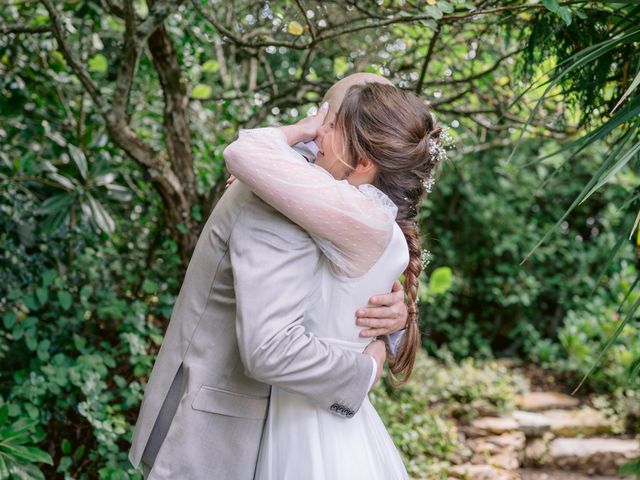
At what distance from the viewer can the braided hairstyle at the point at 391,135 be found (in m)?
1.55

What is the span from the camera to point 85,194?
2.98 metres

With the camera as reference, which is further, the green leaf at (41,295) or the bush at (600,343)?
the bush at (600,343)

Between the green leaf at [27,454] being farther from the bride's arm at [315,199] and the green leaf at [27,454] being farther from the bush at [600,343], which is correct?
the bush at [600,343]

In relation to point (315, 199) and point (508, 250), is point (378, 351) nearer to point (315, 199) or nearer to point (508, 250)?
point (315, 199)

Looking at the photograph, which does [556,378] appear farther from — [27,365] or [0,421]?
[0,421]

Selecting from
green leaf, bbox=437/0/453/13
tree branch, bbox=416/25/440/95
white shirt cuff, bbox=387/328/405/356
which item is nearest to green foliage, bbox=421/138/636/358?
tree branch, bbox=416/25/440/95

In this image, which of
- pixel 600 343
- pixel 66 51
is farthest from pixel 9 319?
pixel 600 343

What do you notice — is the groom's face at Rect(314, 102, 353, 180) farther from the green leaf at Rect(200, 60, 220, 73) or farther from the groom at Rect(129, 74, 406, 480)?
the green leaf at Rect(200, 60, 220, 73)

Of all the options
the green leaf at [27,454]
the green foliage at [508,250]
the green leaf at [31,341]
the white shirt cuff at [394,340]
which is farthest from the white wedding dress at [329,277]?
the green foliage at [508,250]

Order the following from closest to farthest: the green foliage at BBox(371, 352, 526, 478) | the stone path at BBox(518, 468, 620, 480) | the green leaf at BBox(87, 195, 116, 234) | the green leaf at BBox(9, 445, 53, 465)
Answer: the green leaf at BBox(9, 445, 53, 465)
the green leaf at BBox(87, 195, 116, 234)
the green foliage at BBox(371, 352, 526, 478)
the stone path at BBox(518, 468, 620, 480)

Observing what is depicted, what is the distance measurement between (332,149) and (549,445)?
354 centimetres

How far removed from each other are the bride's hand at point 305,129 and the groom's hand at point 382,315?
40cm

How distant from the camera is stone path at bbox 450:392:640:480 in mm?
4082

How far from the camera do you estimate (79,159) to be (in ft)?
9.71
